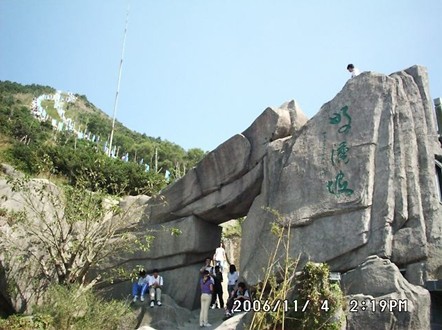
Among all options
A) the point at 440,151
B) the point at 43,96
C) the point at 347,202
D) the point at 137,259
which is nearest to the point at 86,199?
the point at 137,259

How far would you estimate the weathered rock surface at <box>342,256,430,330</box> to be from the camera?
6055 mm

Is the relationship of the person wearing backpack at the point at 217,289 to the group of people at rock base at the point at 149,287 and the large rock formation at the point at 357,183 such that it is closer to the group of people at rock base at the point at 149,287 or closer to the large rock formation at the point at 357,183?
the large rock formation at the point at 357,183

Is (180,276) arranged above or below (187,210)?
below

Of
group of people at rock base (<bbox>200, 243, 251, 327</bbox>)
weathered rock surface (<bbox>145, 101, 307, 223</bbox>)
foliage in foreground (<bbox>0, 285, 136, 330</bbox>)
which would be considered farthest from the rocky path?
weathered rock surface (<bbox>145, 101, 307, 223</bbox>)

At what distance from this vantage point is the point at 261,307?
5.30m

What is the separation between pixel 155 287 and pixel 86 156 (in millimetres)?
19047

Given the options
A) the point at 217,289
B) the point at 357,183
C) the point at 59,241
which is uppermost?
the point at 357,183

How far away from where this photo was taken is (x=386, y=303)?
6148mm

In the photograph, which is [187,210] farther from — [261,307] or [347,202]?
[261,307]

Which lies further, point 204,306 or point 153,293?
point 153,293

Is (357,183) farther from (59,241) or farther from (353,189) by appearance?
(59,241)

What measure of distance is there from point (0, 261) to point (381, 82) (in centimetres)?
878
